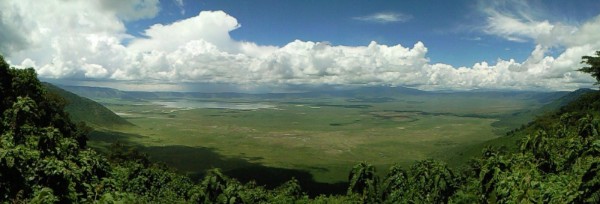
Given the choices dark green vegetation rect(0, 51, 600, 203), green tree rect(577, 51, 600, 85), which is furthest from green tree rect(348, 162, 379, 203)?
green tree rect(577, 51, 600, 85)

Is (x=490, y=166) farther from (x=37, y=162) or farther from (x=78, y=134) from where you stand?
(x=78, y=134)

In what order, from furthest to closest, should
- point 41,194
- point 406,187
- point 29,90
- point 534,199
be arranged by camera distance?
point 29,90 < point 406,187 < point 534,199 < point 41,194

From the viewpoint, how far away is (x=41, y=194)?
17750 millimetres

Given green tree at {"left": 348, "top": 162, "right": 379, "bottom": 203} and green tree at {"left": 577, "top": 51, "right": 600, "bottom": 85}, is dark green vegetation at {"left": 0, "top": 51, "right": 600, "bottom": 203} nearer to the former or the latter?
green tree at {"left": 348, "top": 162, "right": 379, "bottom": 203}

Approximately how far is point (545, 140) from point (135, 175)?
82.5 meters

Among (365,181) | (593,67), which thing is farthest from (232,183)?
(593,67)

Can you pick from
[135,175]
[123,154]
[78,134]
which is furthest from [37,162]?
[123,154]

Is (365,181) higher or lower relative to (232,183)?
higher

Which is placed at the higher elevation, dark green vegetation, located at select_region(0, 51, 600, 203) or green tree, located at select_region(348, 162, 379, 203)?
dark green vegetation, located at select_region(0, 51, 600, 203)

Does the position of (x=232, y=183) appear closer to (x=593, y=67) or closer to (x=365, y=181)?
(x=365, y=181)

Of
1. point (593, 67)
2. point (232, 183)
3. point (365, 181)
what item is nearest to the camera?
point (232, 183)

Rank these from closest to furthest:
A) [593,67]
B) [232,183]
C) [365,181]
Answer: [232,183]
[365,181]
[593,67]

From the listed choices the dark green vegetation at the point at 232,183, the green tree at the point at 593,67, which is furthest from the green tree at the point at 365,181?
the green tree at the point at 593,67

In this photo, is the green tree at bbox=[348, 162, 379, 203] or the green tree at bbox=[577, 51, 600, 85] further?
the green tree at bbox=[577, 51, 600, 85]
